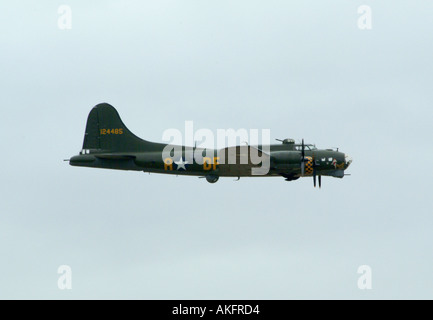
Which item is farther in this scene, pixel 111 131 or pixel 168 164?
pixel 111 131

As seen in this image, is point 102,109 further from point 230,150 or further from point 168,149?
point 230,150

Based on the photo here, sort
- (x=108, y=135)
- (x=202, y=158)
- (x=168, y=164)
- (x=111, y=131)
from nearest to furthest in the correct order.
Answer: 1. (x=202, y=158)
2. (x=168, y=164)
3. (x=108, y=135)
4. (x=111, y=131)

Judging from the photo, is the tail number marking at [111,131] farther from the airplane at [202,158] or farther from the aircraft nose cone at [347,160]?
the aircraft nose cone at [347,160]

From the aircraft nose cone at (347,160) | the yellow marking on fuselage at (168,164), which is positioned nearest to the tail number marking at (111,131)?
the yellow marking on fuselage at (168,164)

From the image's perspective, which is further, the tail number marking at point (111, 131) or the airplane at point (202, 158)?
the tail number marking at point (111, 131)

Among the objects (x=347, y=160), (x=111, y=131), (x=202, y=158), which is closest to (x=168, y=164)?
(x=202, y=158)

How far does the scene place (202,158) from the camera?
48.1 meters

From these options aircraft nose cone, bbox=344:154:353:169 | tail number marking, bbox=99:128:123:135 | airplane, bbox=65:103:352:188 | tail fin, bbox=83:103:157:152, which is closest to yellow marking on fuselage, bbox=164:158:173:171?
airplane, bbox=65:103:352:188

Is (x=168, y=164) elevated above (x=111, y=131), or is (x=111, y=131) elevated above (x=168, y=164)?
(x=111, y=131)

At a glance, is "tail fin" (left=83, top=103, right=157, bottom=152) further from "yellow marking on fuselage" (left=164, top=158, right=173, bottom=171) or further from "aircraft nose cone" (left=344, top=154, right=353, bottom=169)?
"aircraft nose cone" (left=344, top=154, right=353, bottom=169)

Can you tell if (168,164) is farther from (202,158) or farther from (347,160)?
(347,160)

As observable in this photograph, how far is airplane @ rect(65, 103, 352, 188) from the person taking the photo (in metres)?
48.0

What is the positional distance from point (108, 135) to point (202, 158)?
6.99 m

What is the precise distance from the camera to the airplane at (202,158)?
157ft
